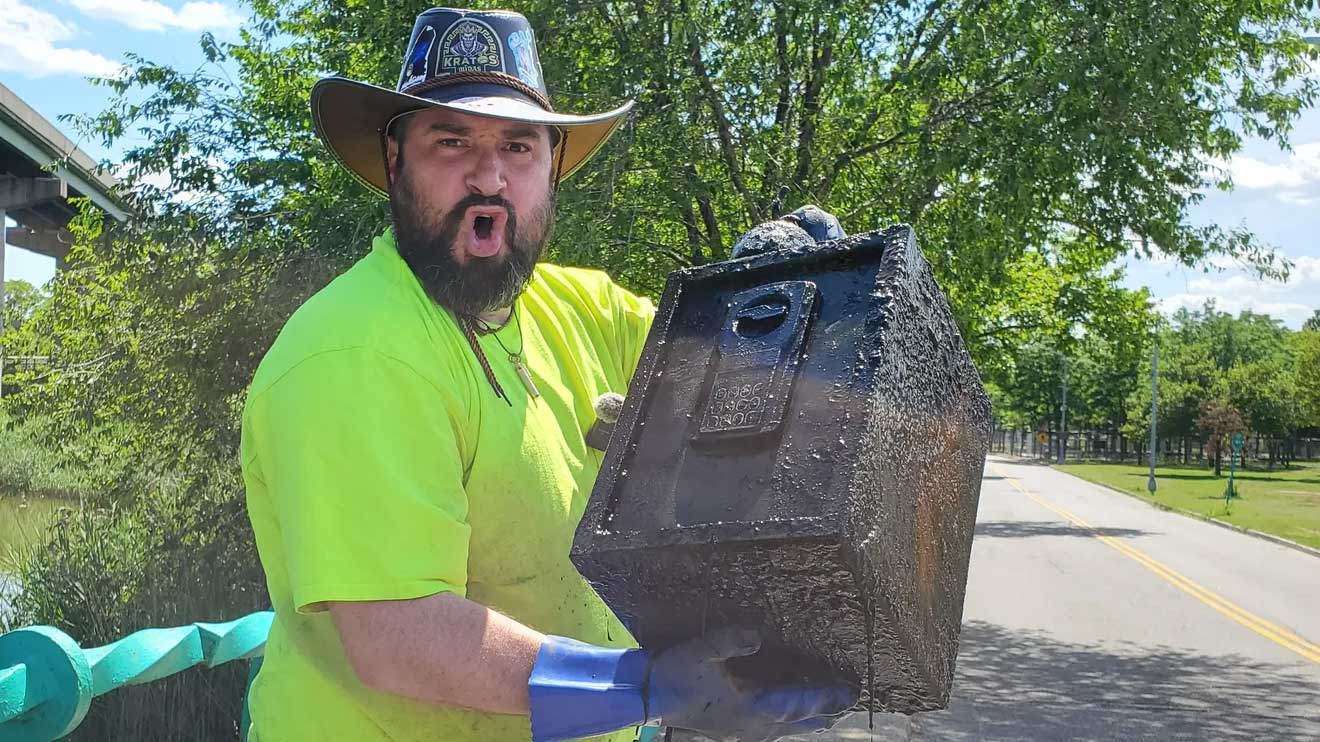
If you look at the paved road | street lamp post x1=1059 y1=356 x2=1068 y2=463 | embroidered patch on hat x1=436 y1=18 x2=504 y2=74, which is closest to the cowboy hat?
embroidered patch on hat x1=436 y1=18 x2=504 y2=74

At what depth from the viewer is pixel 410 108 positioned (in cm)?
202

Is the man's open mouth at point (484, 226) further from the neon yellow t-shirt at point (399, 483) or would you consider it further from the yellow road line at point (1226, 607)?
the yellow road line at point (1226, 607)

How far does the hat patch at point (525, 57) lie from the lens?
204 centimetres

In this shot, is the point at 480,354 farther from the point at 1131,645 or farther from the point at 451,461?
the point at 1131,645

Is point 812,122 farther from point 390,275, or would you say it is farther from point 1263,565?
point 1263,565

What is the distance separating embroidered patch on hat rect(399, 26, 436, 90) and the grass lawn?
22.1 m

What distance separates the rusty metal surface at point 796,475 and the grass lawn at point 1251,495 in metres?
21.8

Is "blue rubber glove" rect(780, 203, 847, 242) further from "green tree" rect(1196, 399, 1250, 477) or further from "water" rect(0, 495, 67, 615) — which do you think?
"green tree" rect(1196, 399, 1250, 477)

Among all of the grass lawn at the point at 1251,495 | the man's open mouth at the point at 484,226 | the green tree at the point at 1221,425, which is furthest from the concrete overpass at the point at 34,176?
the green tree at the point at 1221,425

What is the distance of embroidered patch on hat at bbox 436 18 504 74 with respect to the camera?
197 cm

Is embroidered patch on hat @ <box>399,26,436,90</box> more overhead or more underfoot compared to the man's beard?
more overhead

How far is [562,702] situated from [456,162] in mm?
889

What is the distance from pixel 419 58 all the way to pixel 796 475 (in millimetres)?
977

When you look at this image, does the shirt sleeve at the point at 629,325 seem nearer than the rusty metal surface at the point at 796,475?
No
